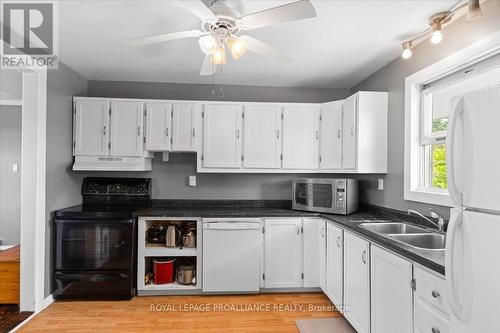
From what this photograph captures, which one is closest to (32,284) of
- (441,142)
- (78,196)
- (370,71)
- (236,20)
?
(78,196)

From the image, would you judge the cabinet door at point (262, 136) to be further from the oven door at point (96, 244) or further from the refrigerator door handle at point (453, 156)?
the refrigerator door handle at point (453, 156)

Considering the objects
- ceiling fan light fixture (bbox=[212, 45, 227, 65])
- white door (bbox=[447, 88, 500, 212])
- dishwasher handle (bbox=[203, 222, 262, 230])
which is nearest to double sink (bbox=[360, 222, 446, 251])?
white door (bbox=[447, 88, 500, 212])

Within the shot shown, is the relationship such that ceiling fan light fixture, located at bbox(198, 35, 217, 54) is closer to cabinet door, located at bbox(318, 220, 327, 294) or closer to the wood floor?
cabinet door, located at bbox(318, 220, 327, 294)

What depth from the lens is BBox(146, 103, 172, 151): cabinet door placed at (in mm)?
3334

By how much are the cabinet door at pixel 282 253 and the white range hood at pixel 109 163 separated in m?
1.60

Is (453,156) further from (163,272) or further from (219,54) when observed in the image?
(163,272)

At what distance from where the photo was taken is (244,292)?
309 centimetres

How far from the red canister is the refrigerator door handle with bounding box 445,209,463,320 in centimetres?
263

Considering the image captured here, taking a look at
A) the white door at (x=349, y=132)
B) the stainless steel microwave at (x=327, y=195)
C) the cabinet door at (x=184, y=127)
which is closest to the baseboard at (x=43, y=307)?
the cabinet door at (x=184, y=127)

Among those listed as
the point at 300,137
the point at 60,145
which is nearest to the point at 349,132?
the point at 300,137

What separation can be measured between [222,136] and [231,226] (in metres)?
1.04

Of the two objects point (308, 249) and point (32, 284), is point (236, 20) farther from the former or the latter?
point (32, 284)

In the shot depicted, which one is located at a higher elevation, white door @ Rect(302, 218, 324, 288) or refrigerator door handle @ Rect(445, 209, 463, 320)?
refrigerator door handle @ Rect(445, 209, 463, 320)

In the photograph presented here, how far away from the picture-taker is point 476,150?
1.12 m
